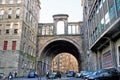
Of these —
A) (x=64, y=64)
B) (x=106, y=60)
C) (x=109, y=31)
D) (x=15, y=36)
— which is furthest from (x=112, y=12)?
(x=64, y=64)

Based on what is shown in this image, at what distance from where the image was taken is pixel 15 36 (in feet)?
131

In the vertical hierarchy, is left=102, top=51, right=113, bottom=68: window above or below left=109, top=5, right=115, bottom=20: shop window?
below

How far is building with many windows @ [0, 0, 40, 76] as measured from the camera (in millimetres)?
38000

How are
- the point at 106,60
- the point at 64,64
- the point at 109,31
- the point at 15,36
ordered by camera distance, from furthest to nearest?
the point at 64,64, the point at 15,36, the point at 106,60, the point at 109,31

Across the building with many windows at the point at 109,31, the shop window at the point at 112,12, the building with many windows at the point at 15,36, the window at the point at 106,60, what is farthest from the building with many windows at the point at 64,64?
the shop window at the point at 112,12

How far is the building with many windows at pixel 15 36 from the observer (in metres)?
38.0

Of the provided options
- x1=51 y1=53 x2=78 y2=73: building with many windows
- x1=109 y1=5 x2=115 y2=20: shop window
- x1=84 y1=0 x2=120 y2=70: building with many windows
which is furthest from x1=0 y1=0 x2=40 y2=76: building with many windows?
x1=51 y1=53 x2=78 y2=73: building with many windows

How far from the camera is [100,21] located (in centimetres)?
2950

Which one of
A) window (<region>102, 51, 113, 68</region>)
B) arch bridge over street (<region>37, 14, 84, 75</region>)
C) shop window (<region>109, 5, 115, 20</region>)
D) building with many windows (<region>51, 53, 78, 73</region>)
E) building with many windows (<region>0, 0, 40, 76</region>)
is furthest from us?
building with many windows (<region>51, 53, 78, 73</region>)

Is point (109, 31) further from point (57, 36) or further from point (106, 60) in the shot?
point (57, 36)

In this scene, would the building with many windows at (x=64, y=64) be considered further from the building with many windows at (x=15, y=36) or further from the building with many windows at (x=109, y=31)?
the building with many windows at (x=109, y=31)

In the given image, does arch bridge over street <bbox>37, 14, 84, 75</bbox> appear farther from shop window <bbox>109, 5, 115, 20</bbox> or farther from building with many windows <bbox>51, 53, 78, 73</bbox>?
building with many windows <bbox>51, 53, 78, 73</bbox>

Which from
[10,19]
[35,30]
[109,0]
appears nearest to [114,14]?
[109,0]

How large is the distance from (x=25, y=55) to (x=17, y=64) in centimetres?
539
